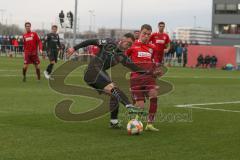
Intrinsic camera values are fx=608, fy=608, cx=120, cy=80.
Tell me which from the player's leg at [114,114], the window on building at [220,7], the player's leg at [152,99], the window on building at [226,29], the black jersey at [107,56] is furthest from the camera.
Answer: the window on building at [220,7]

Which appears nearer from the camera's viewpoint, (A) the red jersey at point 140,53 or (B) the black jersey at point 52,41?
(A) the red jersey at point 140,53

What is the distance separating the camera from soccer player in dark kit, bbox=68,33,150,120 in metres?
11.0

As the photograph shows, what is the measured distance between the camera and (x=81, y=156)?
324 inches

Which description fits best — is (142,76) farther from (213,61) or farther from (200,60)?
(213,61)

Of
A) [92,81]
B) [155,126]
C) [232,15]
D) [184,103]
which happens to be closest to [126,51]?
[92,81]

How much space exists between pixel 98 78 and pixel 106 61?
371mm

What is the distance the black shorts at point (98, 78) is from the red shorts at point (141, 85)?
52 centimetres

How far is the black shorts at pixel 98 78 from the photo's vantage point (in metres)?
11.1

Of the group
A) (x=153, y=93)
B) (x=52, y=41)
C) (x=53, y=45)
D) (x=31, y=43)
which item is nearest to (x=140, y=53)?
(x=153, y=93)

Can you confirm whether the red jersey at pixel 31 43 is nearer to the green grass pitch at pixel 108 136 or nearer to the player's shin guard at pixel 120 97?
the green grass pitch at pixel 108 136

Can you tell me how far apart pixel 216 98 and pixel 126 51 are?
7.87m

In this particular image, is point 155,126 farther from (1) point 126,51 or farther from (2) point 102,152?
(2) point 102,152

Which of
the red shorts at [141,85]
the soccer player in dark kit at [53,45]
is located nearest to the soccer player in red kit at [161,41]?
Result: the soccer player in dark kit at [53,45]

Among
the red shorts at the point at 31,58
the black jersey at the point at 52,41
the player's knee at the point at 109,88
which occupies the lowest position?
the red shorts at the point at 31,58
